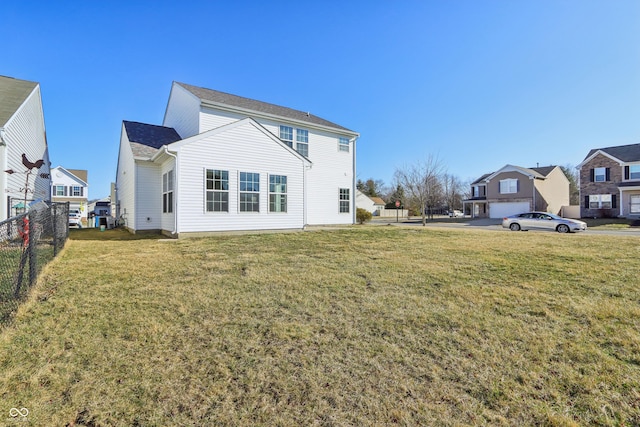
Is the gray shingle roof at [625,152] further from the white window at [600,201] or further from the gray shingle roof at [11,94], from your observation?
the gray shingle roof at [11,94]

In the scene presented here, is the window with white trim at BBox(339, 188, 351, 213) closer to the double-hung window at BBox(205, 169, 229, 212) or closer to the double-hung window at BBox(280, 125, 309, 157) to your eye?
the double-hung window at BBox(280, 125, 309, 157)

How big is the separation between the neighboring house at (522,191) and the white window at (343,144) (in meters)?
24.6

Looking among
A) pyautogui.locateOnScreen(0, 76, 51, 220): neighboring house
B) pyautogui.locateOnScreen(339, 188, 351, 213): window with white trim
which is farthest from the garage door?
pyautogui.locateOnScreen(0, 76, 51, 220): neighboring house

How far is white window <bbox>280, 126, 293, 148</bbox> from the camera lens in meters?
16.5

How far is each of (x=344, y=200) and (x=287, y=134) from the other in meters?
5.49

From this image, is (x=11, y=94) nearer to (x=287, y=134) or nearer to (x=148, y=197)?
(x=148, y=197)

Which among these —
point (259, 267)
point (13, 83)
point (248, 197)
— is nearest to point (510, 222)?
point (248, 197)

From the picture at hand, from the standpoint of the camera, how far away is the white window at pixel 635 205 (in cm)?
2500

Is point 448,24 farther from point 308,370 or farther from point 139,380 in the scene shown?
point 139,380

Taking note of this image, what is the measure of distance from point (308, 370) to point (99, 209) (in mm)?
46601

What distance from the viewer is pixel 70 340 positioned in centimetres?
319

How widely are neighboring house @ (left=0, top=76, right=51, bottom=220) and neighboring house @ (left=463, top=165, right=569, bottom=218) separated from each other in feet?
131

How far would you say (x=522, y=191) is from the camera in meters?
32.4

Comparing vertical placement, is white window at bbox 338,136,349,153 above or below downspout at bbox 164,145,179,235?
above
